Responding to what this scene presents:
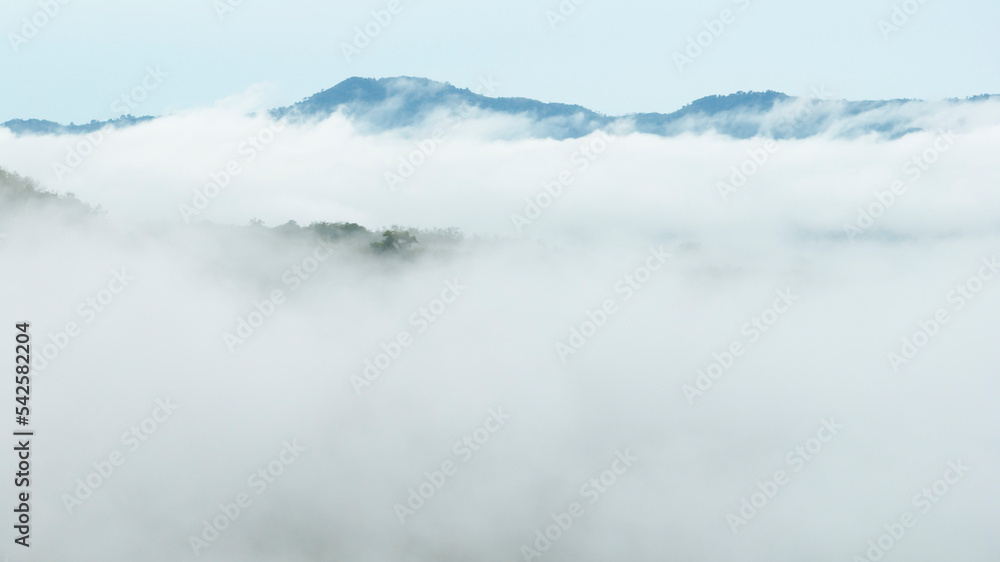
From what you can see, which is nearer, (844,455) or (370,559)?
(370,559)

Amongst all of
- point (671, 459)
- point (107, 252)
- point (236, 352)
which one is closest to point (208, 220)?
point (236, 352)

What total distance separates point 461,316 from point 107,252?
266 ft

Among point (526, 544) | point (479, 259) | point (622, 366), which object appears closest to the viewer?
point (526, 544)

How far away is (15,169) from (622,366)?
123 meters

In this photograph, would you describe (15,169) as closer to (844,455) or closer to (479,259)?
(479,259)

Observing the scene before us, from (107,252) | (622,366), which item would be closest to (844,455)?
(622,366)

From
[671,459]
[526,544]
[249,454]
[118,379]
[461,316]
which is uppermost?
[461,316]

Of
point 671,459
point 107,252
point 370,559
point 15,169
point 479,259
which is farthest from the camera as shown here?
point 479,259

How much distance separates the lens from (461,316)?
15975 cm

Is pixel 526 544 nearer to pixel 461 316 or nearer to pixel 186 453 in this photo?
pixel 186 453

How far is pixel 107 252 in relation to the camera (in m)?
87.7

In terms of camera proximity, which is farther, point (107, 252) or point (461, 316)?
point (461, 316)

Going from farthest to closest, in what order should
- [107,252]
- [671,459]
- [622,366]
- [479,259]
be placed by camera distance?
[622,366], [479,259], [671,459], [107,252]

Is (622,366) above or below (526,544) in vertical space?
above
